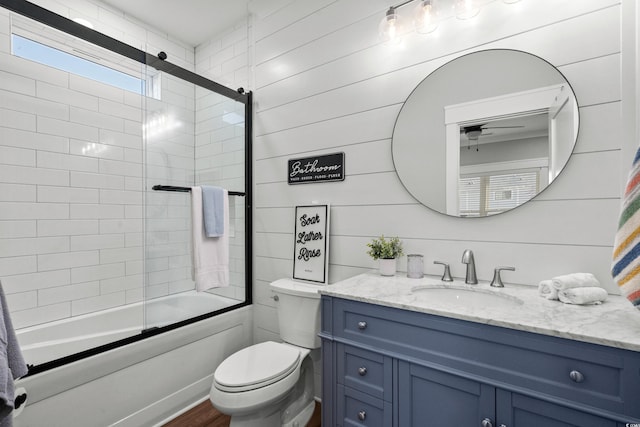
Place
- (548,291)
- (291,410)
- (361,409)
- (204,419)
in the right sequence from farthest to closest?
1. (204,419)
2. (291,410)
3. (361,409)
4. (548,291)

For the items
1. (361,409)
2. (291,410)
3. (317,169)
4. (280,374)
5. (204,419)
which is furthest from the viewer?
(317,169)

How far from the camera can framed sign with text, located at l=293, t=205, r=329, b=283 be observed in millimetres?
1942

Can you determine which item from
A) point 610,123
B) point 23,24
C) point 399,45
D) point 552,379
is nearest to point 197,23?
point 23,24

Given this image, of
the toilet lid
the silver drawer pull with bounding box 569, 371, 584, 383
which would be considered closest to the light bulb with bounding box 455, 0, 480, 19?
the silver drawer pull with bounding box 569, 371, 584, 383

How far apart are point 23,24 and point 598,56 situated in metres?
3.06

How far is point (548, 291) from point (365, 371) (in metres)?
0.79

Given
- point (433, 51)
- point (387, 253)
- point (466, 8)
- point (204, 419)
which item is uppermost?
point (466, 8)

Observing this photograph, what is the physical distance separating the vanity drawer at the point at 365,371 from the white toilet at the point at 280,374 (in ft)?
1.18

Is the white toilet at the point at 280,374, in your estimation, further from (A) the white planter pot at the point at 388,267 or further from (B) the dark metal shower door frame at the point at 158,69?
(B) the dark metal shower door frame at the point at 158,69

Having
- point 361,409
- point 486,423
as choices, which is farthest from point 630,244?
point 361,409

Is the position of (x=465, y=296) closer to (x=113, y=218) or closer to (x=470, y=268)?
(x=470, y=268)

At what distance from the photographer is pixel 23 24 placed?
5.98 ft

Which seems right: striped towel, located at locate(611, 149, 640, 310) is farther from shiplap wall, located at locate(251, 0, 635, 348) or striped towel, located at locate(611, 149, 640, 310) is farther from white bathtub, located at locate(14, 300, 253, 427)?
white bathtub, located at locate(14, 300, 253, 427)

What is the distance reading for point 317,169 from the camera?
200 cm
